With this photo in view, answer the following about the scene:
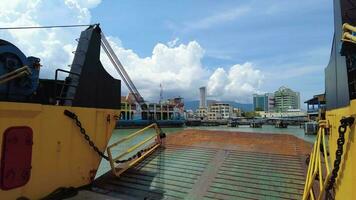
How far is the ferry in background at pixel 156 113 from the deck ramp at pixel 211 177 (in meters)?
52.5

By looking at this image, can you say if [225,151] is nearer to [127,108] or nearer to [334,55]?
[334,55]

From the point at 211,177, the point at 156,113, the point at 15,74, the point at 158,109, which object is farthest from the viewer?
the point at 158,109

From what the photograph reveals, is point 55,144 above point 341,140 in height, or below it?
below

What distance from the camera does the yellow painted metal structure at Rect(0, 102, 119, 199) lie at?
5359 millimetres

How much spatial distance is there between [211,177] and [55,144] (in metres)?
3.45

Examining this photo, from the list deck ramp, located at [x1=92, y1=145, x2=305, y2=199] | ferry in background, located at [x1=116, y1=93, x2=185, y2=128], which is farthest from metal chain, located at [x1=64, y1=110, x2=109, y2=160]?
ferry in background, located at [x1=116, y1=93, x2=185, y2=128]

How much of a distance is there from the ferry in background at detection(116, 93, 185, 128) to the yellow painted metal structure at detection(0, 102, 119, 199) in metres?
53.7

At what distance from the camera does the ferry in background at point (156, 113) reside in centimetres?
7257

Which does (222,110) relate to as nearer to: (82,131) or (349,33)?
(82,131)

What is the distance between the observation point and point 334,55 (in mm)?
4781

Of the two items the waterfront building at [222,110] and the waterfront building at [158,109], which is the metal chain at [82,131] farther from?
the waterfront building at [222,110]

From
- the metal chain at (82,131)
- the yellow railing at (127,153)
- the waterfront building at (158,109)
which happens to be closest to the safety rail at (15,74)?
the metal chain at (82,131)

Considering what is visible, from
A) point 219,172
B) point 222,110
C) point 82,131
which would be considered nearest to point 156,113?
point 219,172

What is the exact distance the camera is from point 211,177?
7180mm
